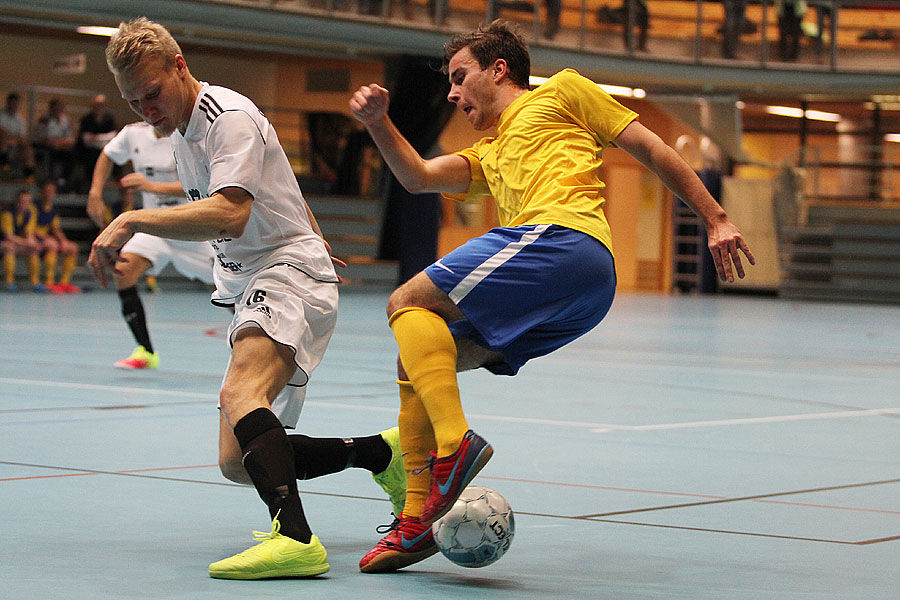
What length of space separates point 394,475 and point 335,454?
220 mm

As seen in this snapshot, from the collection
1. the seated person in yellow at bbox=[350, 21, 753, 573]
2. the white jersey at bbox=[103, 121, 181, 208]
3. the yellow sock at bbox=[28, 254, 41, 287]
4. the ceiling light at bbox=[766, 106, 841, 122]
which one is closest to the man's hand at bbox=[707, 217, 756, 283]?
the seated person in yellow at bbox=[350, 21, 753, 573]

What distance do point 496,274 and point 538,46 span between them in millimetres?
20063

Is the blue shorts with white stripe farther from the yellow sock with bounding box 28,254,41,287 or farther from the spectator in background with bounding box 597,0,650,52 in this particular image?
the spectator in background with bounding box 597,0,650,52

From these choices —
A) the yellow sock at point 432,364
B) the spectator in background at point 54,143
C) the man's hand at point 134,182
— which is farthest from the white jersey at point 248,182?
the spectator in background at point 54,143

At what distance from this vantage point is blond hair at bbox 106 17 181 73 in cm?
365

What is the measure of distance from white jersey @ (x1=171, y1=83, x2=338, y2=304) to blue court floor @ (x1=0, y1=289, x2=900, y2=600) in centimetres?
88

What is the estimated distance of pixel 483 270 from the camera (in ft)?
12.1

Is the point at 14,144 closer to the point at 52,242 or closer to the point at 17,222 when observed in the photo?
the point at 17,222

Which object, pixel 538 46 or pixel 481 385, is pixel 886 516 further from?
pixel 538 46

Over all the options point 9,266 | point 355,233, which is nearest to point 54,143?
point 9,266

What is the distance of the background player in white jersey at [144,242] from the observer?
9039 mm

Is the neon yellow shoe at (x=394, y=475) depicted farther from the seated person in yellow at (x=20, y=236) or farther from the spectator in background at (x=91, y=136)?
the spectator in background at (x=91, y=136)

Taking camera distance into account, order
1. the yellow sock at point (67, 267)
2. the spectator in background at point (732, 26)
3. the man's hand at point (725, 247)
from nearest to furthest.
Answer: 1. the man's hand at point (725, 247)
2. the yellow sock at point (67, 267)
3. the spectator in background at point (732, 26)

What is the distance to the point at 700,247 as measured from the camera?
31734 mm
